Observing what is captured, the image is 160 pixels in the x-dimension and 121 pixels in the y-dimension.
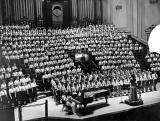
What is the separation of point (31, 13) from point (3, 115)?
41.1 feet

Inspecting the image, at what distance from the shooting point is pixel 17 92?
989 cm

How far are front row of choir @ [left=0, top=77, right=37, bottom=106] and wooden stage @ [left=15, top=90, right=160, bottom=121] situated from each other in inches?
18.4

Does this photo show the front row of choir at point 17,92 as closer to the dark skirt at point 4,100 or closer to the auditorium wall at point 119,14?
the dark skirt at point 4,100

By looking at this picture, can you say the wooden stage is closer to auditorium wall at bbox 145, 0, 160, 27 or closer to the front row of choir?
the front row of choir

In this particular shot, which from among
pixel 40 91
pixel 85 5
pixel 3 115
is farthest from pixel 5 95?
pixel 85 5

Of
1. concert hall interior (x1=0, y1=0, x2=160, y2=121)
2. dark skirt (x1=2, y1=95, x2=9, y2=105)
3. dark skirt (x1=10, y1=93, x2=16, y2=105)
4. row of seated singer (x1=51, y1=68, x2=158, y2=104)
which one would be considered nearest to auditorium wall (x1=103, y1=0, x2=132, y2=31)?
concert hall interior (x1=0, y1=0, x2=160, y2=121)

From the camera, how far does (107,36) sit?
50.6 ft

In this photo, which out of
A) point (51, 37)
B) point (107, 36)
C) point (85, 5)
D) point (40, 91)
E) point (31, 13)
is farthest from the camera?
point (85, 5)

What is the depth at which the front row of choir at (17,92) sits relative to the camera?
9.62m

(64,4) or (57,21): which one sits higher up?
(64,4)

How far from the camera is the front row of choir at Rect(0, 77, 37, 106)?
9.62 metres

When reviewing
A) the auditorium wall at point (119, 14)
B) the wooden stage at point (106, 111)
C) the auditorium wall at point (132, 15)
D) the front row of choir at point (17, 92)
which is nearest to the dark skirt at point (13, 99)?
the front row of choir at point (17, 92)

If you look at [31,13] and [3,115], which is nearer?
[3,115]

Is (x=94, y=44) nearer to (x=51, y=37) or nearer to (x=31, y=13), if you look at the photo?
(x=51, y=37)
